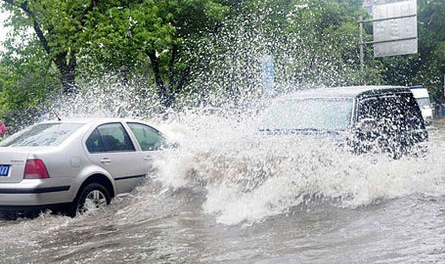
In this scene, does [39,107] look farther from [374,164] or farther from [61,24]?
[374,164]

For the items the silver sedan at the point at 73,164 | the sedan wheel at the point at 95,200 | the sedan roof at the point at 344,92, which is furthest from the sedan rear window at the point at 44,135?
the sedan roof at the point at 344,92

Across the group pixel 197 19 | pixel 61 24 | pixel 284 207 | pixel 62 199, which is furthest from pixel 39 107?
pixel 284 207

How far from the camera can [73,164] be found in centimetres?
761

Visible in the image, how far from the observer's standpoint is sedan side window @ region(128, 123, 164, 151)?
8859 millimetres

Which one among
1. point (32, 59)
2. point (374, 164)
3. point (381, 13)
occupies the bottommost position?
point (374, 164)

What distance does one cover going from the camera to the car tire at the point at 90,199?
7.59m

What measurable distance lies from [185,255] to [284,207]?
1.65 m

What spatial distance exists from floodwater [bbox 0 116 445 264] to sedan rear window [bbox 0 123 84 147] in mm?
975

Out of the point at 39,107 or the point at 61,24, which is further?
the point at 39,107

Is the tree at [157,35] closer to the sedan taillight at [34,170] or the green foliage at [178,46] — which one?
the green foliage at [178,46]

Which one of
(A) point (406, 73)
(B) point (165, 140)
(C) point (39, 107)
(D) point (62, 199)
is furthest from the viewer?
(A) point (406, 73)

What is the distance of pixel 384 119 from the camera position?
8164 millimetres

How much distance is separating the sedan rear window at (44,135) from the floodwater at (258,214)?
Answer: 3.20 feet

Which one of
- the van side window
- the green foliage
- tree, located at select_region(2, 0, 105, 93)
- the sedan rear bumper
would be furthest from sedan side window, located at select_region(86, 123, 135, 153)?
tree, located at select_region(2, 0, 105, 93)
